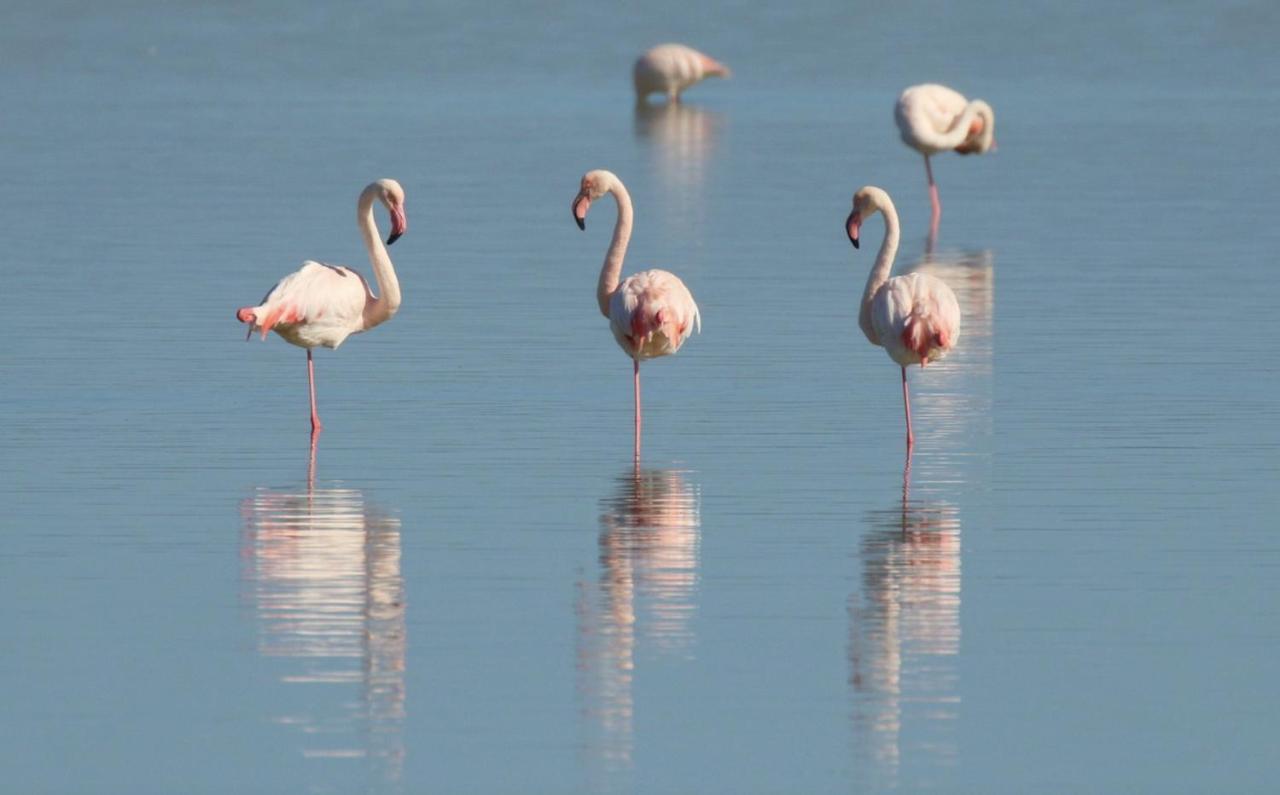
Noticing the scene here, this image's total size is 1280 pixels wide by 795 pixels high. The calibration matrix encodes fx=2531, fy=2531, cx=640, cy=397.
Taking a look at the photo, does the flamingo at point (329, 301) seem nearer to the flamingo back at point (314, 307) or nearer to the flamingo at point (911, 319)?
the flamingo back at point (314, 307)

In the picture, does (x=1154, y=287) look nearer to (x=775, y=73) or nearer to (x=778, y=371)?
(x=778, y=371)

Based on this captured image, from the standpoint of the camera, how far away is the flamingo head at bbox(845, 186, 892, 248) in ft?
37.1

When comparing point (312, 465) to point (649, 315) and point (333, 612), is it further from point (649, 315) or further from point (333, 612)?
point (333, 612)

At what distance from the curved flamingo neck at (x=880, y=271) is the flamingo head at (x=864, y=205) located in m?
0.02

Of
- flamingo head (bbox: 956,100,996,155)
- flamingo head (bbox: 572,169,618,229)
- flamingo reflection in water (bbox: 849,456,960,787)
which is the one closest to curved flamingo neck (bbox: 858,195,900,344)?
flamingo head (bbox: 572,169,618,229)

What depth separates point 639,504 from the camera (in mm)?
9109

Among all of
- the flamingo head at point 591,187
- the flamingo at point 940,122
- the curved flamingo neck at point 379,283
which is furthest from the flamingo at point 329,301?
the flamingo at point 940,122

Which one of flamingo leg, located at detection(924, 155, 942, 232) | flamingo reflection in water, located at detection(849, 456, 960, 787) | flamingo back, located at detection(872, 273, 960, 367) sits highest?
flamingo leg, located at detection(924, 155, 942, 232)

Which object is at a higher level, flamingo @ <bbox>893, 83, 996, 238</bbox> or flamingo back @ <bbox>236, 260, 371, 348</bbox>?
flamingo @ <bbox>893, 83, 996, 238</bbox>

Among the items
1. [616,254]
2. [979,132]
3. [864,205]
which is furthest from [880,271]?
[979,132]

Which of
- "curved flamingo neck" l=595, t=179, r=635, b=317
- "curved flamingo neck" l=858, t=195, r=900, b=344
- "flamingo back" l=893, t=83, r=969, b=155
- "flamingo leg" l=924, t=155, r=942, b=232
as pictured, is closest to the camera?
"curved flamingo neck" l=858, t=195, r=900, b=344

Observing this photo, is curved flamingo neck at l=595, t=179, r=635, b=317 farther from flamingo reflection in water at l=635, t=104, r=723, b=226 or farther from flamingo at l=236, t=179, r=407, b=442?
flamingo reflection in water at l=635, t=104, r=723, b=226

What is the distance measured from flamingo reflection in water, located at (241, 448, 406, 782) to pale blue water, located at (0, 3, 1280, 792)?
0.02 metres

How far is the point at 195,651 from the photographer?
701 cm
